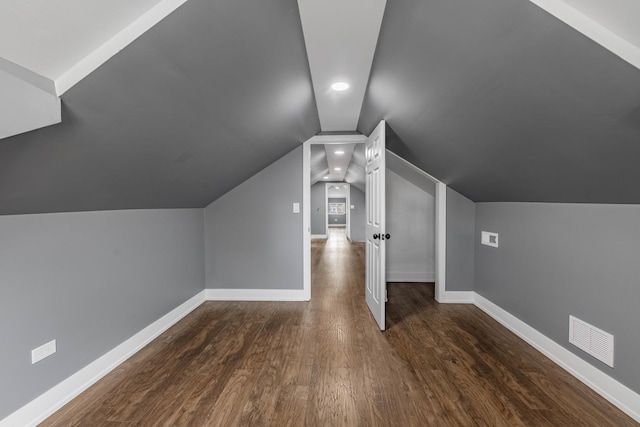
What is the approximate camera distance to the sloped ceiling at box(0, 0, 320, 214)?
118 cm

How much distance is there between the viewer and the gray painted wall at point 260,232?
367 centimetres

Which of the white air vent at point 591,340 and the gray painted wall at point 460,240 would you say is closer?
the white air vent at point 591,340

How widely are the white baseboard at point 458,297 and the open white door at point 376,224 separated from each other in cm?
99

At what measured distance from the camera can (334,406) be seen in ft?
5.76

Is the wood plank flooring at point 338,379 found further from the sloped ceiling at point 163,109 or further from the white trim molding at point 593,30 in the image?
the white trim molding at point 593,30

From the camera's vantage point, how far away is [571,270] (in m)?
2.12

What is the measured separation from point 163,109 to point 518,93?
6.01 feet

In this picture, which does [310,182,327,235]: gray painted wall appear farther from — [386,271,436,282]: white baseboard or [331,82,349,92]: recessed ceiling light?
[331,82,349,92]: recessed ceiling light

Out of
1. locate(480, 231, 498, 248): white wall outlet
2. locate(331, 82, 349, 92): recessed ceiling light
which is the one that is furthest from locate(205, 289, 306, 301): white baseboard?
locate(331, 82, 349, 92): recessed ceiling light

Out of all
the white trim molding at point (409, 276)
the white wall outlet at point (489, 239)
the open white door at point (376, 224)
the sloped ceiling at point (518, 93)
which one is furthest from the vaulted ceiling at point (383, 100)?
the white trim molding at point (409, 276)

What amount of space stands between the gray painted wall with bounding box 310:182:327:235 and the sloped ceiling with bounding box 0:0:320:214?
26.9 feet

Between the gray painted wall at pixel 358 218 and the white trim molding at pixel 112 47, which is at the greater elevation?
the white trim molding at pixel 112 47

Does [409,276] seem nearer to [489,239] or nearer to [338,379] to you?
[489,239]

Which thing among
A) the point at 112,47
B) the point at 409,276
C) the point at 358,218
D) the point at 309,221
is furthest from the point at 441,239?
the point at 358,218
